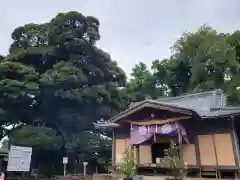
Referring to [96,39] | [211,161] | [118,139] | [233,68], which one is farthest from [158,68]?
[211,161]

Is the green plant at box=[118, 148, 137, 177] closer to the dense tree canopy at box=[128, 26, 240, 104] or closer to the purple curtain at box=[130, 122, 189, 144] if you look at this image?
the purple curtain at box=[130, 122, 189, 144]

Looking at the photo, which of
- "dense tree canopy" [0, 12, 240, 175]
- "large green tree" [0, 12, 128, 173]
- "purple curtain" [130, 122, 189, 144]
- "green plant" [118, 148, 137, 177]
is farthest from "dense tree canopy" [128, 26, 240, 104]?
"green plant" [118, 148, 137, 177]

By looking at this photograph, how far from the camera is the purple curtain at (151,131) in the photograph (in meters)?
13.1

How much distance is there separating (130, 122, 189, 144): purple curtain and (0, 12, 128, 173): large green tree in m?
10.5

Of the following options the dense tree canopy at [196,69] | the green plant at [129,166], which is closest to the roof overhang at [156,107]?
the green plant at [129,166]

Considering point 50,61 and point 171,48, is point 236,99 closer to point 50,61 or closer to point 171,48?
point 171,48

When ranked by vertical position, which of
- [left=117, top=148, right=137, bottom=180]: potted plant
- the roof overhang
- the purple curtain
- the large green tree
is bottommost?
[left=117, top=148, right=137, bottom=180]: potted plant

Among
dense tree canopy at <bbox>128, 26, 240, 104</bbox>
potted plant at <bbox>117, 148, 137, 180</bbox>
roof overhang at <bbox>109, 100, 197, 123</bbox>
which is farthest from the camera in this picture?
dense tree canopy at <bbox>128, 26, 240, 104</bbox>

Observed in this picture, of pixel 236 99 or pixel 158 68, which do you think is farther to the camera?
pixel 158 68

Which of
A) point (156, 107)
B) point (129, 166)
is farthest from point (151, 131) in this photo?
point (129, 166)

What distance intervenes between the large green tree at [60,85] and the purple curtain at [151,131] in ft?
34.5

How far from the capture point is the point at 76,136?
2439 cm

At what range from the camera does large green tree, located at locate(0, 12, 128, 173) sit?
23.4m

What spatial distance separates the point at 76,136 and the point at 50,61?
9347mm
